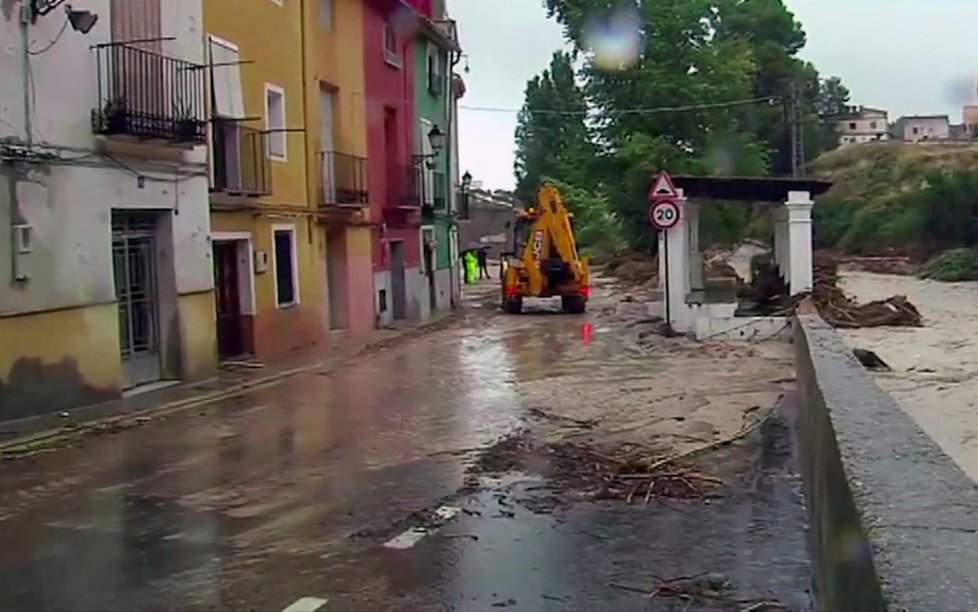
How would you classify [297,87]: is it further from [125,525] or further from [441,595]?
[441,595]

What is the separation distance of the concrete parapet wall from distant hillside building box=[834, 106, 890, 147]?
9271 cm

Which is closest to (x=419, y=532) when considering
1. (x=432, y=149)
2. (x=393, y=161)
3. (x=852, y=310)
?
(x=852, y=310)

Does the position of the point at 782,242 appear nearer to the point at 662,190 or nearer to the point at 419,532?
the point at 662,190

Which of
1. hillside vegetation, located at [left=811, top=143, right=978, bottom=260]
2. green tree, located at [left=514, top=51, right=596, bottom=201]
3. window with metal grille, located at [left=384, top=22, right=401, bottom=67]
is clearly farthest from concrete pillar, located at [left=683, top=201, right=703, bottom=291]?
green tree, located at [left=514, top=51, right=596, bottom=201]

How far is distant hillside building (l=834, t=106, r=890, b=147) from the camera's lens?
97.4 metres

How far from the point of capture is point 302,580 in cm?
603

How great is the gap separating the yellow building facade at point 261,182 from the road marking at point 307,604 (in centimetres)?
1241

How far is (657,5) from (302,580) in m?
36.9

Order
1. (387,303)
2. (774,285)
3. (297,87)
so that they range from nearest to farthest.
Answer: (297,87), (774,285), (387,303)

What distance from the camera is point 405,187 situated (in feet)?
93.0

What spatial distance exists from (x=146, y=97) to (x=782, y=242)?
1506 centimetres

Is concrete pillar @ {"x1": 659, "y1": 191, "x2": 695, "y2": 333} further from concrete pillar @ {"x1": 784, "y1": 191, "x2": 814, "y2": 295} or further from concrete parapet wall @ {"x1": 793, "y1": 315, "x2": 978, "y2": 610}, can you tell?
concrete parapet wall @ {"x1": 793, "y1": 315, "x2": 978, "y2": 610}

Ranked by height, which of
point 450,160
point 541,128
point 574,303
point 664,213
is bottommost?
point 574,303

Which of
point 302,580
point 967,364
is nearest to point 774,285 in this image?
point 967,364
